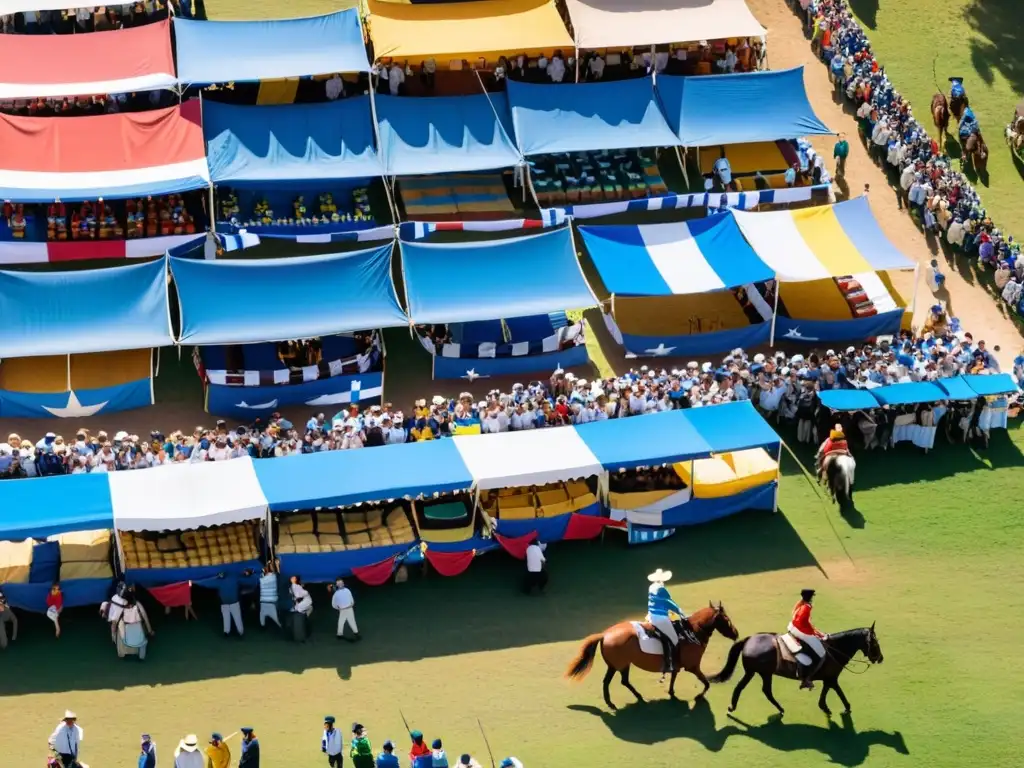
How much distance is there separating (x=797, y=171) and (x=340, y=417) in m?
13.4

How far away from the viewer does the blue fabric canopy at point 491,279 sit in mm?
32812

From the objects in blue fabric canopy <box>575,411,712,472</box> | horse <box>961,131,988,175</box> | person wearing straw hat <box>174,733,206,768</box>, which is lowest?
person wearing straw hat <box>174,733,206,768</box>

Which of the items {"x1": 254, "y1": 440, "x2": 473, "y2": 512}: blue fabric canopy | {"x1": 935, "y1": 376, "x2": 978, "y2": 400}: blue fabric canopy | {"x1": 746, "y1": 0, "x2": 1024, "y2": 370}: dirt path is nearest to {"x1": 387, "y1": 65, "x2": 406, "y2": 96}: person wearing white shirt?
{"x1": 746, "y1": 0, "x2": 1024, "y2": 370}: dirt path

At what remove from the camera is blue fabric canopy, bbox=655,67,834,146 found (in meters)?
38.3

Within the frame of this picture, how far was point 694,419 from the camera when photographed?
99.4ft

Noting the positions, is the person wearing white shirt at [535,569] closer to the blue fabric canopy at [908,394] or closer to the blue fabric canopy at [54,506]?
the blue fabric canopy at [54,506]

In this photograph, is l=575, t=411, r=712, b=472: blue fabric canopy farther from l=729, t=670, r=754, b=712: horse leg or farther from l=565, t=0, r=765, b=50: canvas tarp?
l=565, t=0, r=765, b=50: canvas tarp

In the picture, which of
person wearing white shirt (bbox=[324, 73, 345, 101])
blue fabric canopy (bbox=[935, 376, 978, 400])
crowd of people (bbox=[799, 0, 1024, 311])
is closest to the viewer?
blue fabric canopy (bbox=[935, 376, 978, 400])

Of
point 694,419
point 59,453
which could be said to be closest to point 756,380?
point 694,419

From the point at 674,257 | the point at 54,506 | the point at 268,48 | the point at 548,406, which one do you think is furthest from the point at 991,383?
the point at 268,48

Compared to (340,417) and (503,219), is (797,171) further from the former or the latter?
(340,417)

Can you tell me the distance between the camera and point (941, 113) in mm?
41000

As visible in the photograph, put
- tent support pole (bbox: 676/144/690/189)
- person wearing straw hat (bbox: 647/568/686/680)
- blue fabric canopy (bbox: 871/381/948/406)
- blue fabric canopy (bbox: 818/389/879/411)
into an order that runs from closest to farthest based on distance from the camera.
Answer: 1. person wearing straw hat (bbox: 647/568/686/680)
2. blue fabric canopy (bbox: 818/389/879/411)
3. blue fabric canopy (bbox: 871/381/948/406)
4. tent support pole (bbox: 676/144/690/189)

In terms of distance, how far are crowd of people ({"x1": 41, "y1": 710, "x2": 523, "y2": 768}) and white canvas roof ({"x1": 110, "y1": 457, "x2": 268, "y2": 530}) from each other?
3688 millimetres
